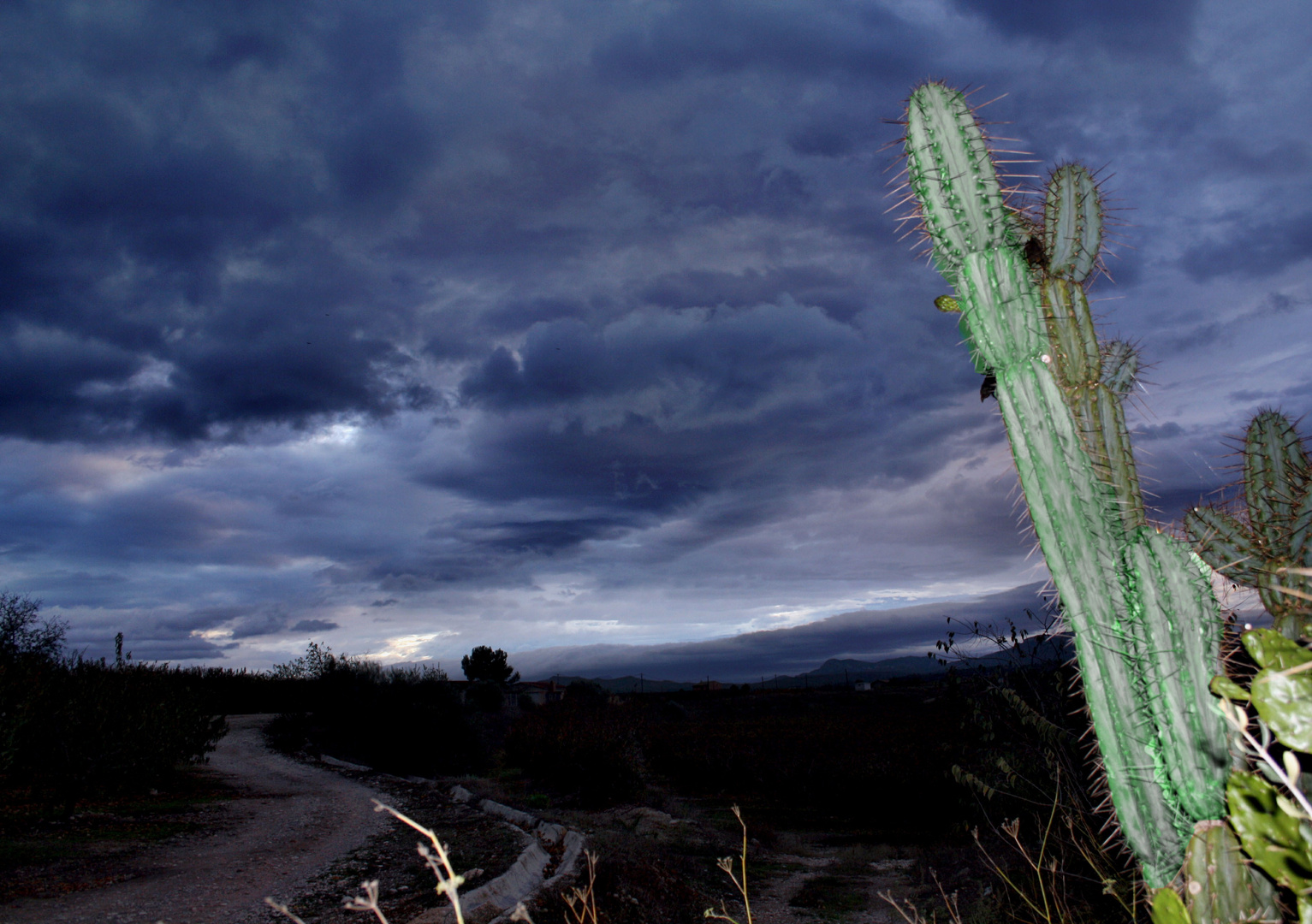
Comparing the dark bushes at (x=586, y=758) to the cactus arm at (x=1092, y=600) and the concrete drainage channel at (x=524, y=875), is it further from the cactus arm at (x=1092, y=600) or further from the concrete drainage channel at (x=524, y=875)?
the cactus arm at (x=1092, y=600)

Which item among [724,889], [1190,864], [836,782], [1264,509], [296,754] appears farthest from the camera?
[296,754]

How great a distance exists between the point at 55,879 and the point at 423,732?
13807 millimetres

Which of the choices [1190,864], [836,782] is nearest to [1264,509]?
[1190,864]

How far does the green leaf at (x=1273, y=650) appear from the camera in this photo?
1385 mm

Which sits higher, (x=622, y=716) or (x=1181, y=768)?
(x=1181, y=768)

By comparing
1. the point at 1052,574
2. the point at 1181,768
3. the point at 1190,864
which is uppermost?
the point at 1052,574

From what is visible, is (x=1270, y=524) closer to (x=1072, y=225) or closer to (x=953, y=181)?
(x=1072, y=225)

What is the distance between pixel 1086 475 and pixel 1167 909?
1421mm

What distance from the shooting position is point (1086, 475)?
2.61 m

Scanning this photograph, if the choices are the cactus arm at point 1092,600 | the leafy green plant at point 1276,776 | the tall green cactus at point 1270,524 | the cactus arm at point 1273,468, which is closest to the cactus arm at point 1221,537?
the tall green cactus at point 1270,524

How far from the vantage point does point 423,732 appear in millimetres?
20453

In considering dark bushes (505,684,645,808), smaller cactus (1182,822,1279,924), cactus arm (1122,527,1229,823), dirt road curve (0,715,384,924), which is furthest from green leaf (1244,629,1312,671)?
dark bushes (505,684,645,808)

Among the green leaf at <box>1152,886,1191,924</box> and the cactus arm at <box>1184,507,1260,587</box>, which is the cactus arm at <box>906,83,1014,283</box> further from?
the green leaf at <box>1152,886,1191,924</box>

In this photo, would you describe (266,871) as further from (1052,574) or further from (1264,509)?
(1264,509)
